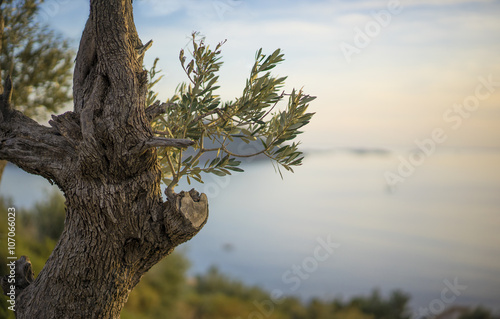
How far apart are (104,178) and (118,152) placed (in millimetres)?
144

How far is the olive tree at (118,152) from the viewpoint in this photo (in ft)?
6.22

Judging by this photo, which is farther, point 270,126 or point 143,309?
point 143,309

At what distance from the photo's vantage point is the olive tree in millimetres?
1896

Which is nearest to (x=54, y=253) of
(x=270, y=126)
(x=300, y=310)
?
(x=270, y=126)

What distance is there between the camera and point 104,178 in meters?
1.92

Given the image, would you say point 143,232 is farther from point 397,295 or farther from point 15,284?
point 397,295

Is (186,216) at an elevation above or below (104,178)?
below

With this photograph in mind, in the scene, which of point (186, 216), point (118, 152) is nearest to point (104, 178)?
point (118, 152)

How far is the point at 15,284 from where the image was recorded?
90.6 inches

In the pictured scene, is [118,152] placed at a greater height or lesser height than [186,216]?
greater

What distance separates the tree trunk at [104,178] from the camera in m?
1.88

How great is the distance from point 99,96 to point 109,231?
0.59 meters

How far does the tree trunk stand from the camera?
1880mm

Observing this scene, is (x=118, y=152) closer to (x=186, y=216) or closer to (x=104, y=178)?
(x=104, y=178)
